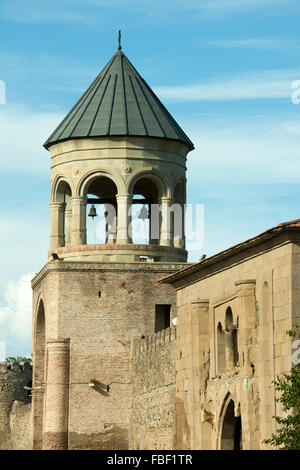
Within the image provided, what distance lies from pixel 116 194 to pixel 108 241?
7.92 ft

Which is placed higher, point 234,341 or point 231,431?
point 234,341

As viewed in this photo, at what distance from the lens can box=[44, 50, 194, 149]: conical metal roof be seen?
51.9 metres

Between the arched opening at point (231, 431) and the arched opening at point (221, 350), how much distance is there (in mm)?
1199

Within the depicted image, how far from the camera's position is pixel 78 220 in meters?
51.6

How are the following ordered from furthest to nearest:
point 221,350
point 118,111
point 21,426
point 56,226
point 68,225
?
point 21,426 < point 68,225 < point 56,226 < point 118,111 < point 221,350

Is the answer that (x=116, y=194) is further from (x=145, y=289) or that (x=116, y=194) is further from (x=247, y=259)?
(x=247, y=259)

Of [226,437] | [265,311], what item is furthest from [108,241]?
[265,311]

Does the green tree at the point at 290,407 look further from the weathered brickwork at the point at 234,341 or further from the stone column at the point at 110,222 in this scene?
the stone column at the point at 110,222

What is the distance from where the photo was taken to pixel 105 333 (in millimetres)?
50125

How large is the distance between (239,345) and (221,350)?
3160 millimetres

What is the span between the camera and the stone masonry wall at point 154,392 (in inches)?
1783

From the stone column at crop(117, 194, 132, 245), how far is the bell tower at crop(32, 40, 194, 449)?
3 centimetres

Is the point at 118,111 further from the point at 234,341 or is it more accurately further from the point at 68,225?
the point at 234,341

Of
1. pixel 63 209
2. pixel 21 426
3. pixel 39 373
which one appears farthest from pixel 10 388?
pixel 63 209
